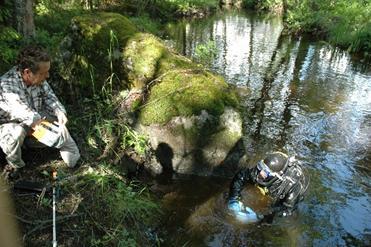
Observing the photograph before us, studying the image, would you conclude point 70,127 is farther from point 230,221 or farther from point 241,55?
point 241,55

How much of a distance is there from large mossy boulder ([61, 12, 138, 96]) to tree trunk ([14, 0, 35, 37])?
40.1 inches

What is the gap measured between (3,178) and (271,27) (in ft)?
68.5

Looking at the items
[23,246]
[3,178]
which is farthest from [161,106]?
[23,246]

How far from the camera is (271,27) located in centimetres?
2275

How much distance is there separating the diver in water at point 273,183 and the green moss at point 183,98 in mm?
1364

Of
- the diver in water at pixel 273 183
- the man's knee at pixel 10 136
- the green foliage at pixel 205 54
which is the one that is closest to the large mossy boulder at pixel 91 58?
the man's knee at pixel 10 136

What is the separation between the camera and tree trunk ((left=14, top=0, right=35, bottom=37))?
694 cm

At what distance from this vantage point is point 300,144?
7848 mm

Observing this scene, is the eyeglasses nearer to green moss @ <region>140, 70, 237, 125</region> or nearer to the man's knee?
green moss @ <region>140, 70, 237, 125</region>

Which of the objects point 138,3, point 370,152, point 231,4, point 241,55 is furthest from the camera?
point 231,4

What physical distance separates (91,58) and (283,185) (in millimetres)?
3875

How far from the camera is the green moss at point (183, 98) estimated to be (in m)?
6.09

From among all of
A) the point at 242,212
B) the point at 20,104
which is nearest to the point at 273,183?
the point at 242,212

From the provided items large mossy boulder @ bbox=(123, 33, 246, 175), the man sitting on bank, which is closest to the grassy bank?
large mossy boulder @ bbox=(123, 33, 246, 175)
